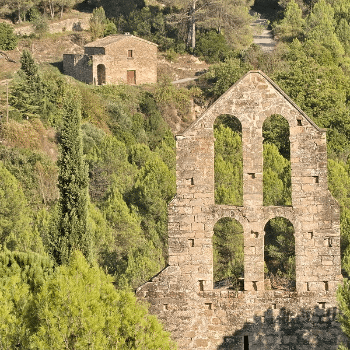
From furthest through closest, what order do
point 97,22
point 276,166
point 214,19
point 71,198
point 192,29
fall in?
1. point 97,22
2. point 192,29
3. point 214,19
4. point 276,166
5. point 71,198

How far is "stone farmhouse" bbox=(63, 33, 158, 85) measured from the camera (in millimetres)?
67812

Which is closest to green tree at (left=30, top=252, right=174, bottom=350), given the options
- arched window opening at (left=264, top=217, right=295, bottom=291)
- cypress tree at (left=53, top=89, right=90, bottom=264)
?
cypress tree at (left=53, top=89, right=90, bottom=264)

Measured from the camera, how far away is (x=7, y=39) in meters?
74.8

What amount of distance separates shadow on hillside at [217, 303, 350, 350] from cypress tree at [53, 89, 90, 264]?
6595 mm

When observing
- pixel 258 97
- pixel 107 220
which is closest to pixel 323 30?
pixel 107 220

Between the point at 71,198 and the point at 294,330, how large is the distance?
7414mm

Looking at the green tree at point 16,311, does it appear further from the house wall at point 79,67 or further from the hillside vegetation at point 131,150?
the house wall at point 79,67

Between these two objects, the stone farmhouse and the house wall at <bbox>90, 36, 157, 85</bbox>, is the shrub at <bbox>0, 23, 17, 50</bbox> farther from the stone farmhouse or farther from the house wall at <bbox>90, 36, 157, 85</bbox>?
the house wall at <bbox>90, 36, 157, 85</bbox>

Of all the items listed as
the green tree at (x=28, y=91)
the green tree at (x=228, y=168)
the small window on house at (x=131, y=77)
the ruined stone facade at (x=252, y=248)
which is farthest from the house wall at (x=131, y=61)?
the ruined stone facade at (x=252, y=248)

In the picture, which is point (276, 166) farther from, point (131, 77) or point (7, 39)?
point (7, 39)

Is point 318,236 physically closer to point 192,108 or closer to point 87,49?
point 192,108

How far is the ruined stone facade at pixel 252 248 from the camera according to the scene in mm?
19812

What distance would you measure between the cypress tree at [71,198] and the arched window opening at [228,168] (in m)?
9.13

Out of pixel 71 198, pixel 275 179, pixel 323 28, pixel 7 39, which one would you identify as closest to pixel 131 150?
pixel 275 179
